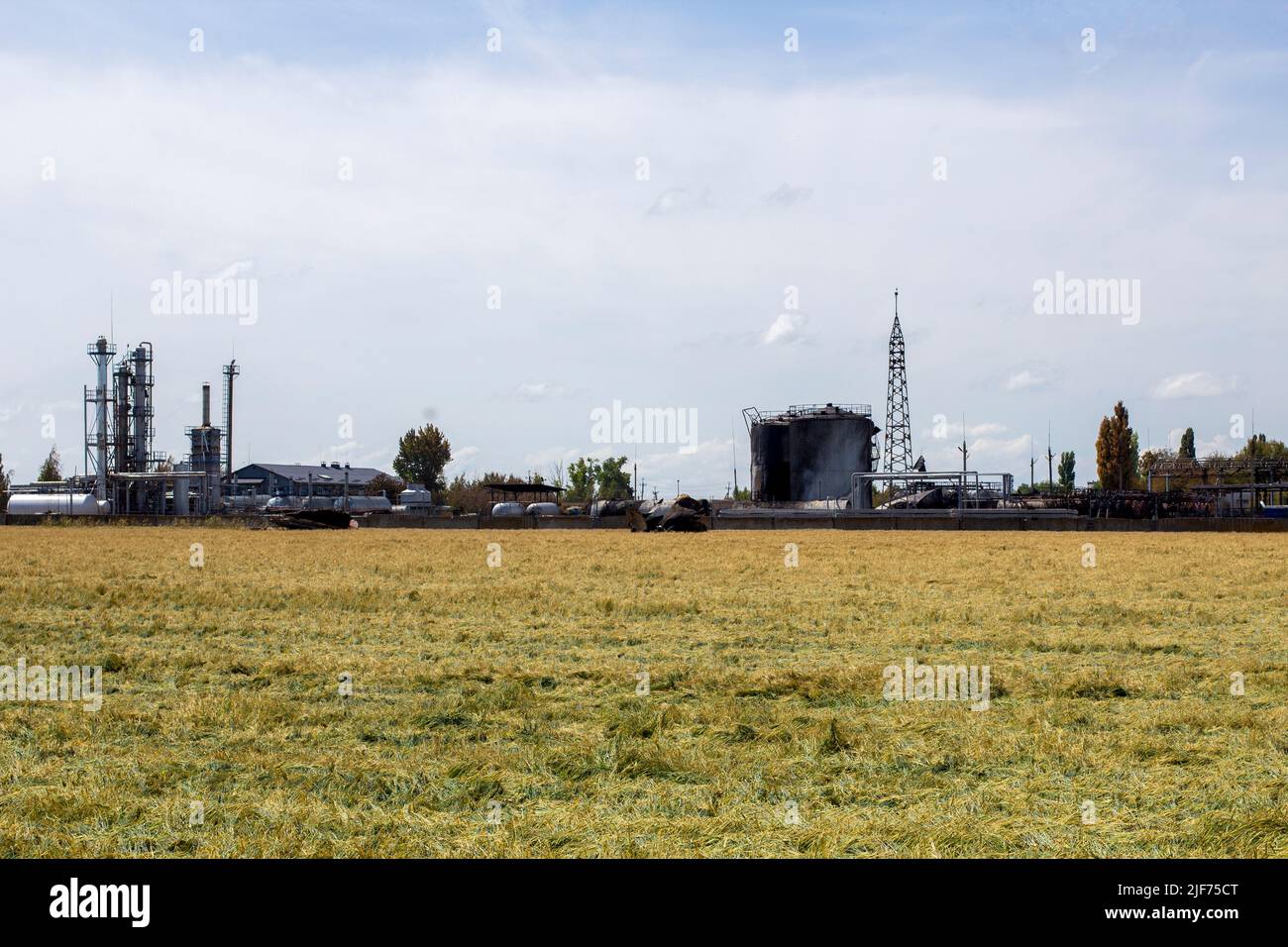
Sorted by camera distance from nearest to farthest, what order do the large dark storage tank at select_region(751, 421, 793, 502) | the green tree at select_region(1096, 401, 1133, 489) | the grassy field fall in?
the grassy field
the large dark storage tank at select_region(751, 421, 793, 502)
the green tree at select_region(1096, 401, 1133, 489)

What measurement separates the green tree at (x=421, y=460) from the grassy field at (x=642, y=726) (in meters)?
135

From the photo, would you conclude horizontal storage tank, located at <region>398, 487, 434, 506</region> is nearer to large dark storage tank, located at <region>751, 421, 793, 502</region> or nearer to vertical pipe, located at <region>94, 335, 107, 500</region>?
vertical pipe, located at <region>94, 335, 107, 500</region>

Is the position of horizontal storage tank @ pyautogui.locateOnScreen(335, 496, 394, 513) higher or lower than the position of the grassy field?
higher

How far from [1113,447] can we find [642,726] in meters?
136

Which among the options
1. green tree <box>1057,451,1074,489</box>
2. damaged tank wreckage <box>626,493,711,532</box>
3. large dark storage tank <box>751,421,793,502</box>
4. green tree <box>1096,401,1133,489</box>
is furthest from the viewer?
green tree <box>1057,451,1074,489</box>

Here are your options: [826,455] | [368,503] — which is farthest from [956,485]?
[368,503]

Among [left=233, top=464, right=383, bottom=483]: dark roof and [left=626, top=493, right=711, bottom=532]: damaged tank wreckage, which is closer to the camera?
[left=626, top=493, right=711, bottom=532]: damaged tank wreckage

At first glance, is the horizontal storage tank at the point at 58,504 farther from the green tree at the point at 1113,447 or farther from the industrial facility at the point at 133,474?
the green tree at the point at 1113,447

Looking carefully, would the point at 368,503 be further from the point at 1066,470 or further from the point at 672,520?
the point at 1066,470

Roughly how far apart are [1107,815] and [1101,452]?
13809cm

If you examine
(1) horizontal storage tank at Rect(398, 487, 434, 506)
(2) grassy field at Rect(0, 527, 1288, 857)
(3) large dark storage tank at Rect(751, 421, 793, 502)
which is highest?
(3) large dark storage tank at Rect(751, 421, 793, 502)

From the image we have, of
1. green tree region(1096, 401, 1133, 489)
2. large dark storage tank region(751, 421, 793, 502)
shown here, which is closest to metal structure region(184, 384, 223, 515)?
large dark storage tank region(751, 421, 793, 502)

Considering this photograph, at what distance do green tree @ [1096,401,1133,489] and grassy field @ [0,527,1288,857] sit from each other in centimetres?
11874

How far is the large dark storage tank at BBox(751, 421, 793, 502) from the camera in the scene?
83.6 m
